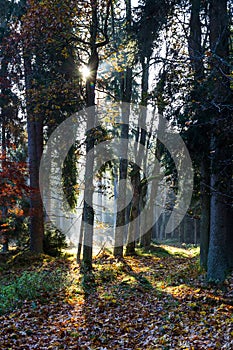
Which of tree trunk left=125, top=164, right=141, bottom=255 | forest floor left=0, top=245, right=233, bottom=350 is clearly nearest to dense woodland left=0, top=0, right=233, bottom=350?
forest floor left=0, top=245, right=233, bottom=350

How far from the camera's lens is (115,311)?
744cm

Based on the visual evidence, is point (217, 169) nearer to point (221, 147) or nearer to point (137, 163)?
point (221, 147)

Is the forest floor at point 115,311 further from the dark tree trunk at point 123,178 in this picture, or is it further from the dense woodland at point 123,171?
the dark tree trunk at point 123,178

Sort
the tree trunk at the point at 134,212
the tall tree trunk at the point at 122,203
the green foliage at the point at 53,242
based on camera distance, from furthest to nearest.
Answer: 1. the tree trunk at the point at 134,212
2. the green foliage at the point at 53,242
3. the tall tree trunk at the point at 122,203

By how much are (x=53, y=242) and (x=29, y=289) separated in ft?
23.7

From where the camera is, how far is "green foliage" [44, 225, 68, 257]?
1577cm

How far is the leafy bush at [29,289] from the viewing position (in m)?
8.03

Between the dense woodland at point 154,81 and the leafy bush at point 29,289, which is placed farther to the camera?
the leafy bush at point 29,289

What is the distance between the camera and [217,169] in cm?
705

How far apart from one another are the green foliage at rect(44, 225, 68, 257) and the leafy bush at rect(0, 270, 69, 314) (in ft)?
17.1

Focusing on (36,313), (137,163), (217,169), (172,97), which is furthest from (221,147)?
(137,163)

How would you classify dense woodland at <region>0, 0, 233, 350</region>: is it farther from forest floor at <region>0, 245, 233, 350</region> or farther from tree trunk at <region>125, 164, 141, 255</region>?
tree trunk at <region>125, 164, 141, 255</region>

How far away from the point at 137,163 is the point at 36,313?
12.4 meters

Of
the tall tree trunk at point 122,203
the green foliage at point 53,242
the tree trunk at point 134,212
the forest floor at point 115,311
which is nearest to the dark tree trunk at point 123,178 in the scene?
the tall tree trunk at point 122,203
